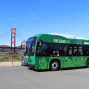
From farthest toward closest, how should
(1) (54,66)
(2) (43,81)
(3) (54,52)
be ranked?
(1) (54,66) → (3) (54,52) → (2) (43,81)

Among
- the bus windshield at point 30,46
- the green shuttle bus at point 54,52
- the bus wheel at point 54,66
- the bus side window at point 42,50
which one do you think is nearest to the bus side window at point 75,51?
the green shuttle bus at point 54,52

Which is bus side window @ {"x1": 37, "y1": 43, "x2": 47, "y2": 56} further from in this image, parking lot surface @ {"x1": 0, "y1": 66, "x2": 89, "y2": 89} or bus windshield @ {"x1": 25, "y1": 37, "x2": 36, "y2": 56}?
parking lot surface @ {"x1": 0, "y1": 66, "x2": 89, "y2": 89}

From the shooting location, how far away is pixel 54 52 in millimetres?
12094

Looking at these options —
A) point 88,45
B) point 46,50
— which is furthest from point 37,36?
point 88,45

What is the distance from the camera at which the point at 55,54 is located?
1216cm

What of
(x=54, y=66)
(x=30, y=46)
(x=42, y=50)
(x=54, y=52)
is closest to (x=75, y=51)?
(x=54, y=52)

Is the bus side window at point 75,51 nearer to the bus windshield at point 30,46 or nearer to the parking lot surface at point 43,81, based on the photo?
the bus windshield at point 30,46

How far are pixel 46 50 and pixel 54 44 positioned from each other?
0.91m

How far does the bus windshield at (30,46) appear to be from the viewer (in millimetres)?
11688

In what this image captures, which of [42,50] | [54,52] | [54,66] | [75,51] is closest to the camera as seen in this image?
[42,50]

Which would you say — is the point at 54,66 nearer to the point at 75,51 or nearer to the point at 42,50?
the point at 42,50

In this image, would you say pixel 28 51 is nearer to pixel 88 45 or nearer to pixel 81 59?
pixel 81 59

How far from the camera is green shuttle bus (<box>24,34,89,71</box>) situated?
37.6 feet

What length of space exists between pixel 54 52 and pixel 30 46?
6.49ft
